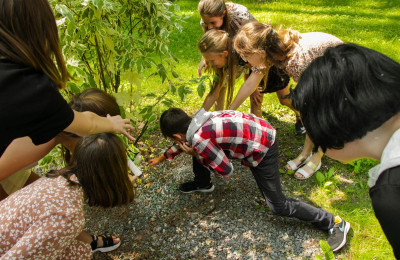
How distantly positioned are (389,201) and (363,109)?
27 centimetres

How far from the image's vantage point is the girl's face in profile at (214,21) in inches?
108

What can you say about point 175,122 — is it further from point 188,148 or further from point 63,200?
point 63,200

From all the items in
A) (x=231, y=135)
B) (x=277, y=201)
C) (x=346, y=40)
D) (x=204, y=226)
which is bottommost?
(x=204, y=226)

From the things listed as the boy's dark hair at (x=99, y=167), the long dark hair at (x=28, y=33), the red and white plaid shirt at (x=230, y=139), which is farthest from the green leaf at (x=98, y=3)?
the red and white plaid shirt at (x=230, y=139)

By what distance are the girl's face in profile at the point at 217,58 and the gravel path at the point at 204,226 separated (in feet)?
3.11

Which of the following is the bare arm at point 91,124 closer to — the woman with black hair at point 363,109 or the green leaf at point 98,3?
the green leaf at point 98,3

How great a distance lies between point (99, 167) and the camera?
1.58m

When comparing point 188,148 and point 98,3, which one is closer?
point 98,3

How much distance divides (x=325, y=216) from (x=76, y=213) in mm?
1544

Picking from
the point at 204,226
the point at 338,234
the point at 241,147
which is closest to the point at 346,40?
the point at 338,234

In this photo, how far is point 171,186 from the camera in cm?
264

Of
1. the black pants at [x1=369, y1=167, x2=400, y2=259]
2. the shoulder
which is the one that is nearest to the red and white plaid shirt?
the black pants at [x1=369, y1=167, x2=400, y2=259]

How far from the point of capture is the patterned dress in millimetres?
2105

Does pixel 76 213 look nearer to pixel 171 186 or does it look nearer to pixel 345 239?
pixel 171 186
